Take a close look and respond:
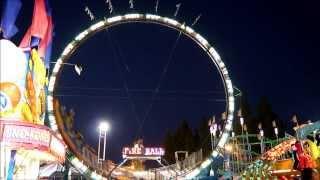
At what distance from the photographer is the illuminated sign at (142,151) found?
38469 millimetres

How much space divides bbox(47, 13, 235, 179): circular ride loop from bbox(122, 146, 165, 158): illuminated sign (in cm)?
740

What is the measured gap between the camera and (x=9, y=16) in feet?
63.7

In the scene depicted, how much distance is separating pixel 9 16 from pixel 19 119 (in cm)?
478

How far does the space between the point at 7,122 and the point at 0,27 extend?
483 centimetres

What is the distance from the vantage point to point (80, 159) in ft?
101

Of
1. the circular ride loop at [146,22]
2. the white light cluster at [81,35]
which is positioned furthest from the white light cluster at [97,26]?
the white light cluster at [81,35]

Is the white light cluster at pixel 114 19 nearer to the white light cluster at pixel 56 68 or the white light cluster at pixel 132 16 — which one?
the white light cluster at pixel 132 16

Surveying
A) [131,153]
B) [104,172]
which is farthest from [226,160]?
[104,172]

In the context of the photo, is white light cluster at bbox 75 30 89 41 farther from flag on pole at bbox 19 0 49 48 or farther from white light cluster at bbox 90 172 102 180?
white light cluster at bbox 90 172 102 180

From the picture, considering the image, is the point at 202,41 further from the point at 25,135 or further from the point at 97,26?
the point at 25,135

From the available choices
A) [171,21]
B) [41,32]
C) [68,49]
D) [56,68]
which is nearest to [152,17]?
[171,21]

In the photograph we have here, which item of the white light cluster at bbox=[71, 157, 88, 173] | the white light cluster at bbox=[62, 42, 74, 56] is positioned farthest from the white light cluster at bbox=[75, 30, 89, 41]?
the white light cluster at bbox=[71, 157, 88, 173]

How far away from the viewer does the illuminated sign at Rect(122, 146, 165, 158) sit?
3847cm

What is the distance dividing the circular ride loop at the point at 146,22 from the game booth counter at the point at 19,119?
7819 millimetres
